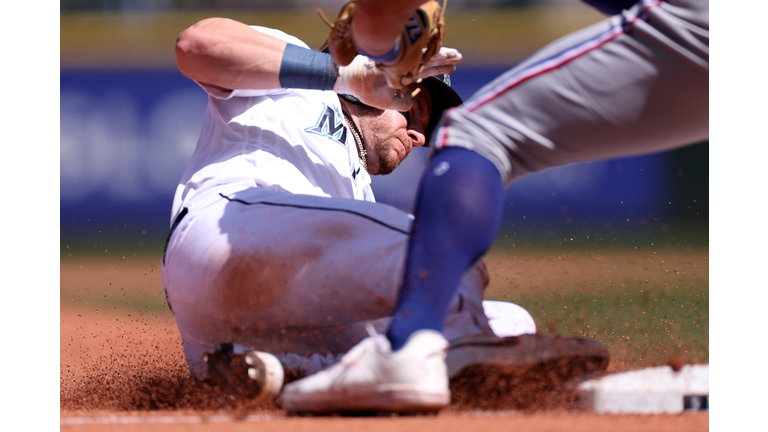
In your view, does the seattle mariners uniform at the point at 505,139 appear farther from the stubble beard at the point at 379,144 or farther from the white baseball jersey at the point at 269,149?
the stubble beard at the point at 379,144

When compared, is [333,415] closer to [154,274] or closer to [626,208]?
[626,208]

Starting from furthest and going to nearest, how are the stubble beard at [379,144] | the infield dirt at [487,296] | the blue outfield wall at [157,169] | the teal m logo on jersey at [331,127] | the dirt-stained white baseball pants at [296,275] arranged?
the blue outfield wall at [157,169] < the stubble beard at [379,144] < the teal m logo on jersey at [331,127] < the dirt-stained white baseball pants at [296,275] < the infield dirt at [487,296]

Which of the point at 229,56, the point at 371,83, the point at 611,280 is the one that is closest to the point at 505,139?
the point at 371,83

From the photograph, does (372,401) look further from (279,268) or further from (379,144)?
(379,144)

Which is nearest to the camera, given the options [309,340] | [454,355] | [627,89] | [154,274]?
[627,89]

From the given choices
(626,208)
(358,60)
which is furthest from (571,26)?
(358,60)

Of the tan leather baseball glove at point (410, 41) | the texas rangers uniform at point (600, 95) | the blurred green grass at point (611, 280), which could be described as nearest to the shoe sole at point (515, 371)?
the texas rangers uniform at point (600, 95)
